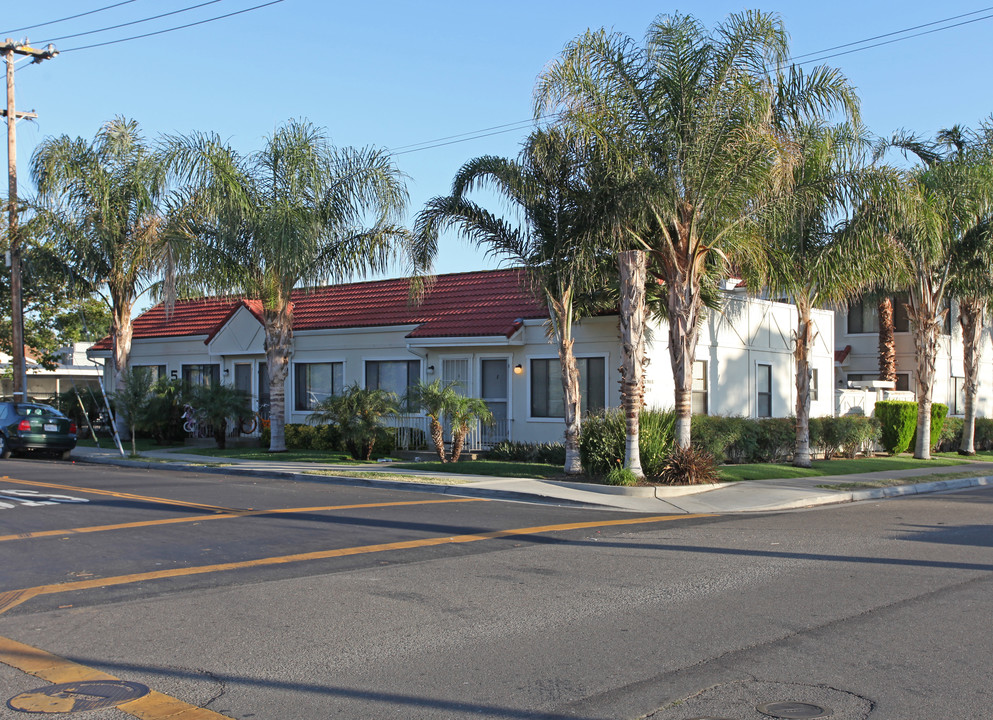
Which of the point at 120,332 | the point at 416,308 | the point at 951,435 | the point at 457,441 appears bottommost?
the point at 951,435

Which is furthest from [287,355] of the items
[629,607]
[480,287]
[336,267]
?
[629,607]

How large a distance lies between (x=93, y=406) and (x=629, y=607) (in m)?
29.2

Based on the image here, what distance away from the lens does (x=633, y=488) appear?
1670 centimetres

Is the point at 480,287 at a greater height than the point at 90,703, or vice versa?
the point at 480,287

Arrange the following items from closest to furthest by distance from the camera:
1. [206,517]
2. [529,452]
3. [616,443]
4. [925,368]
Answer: [206,517]
[616,443]
[529,452]
[925,368]

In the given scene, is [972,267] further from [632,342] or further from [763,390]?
[632,342]

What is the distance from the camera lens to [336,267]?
24.0 meters

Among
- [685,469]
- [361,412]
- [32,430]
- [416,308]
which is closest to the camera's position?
[685,469]

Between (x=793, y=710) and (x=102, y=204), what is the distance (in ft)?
84.8

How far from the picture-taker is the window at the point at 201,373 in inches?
1219

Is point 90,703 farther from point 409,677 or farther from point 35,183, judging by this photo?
point 35,183

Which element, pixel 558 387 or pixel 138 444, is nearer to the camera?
pixel 558 387

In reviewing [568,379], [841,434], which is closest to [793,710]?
[568,379]

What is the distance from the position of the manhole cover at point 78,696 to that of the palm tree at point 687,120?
12.6 meters
